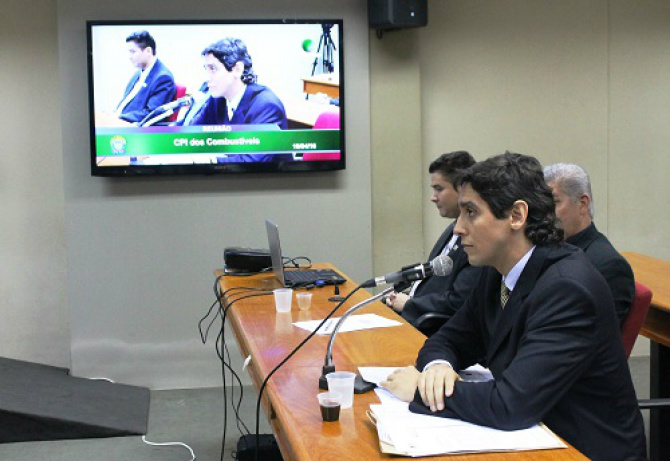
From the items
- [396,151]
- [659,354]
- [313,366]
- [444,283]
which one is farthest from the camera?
[396,151]

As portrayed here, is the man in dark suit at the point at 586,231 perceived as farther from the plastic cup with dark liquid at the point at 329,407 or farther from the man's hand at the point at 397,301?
the plastic cup with dark liquid at the point at 329,407

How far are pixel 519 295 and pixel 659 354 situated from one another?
6.72 ft

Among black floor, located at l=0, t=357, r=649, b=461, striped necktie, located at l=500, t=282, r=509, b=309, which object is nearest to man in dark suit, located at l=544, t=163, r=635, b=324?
striped necktie, located at l=500, t=282, r=509, b=309

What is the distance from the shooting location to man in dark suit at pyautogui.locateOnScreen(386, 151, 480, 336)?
160 inches

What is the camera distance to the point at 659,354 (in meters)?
4.22

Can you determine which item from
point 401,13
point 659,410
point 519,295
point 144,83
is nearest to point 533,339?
point 519,295

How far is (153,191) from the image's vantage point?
5.72 m

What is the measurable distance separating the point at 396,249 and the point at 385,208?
27 centimetres

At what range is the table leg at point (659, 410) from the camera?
4.00 m

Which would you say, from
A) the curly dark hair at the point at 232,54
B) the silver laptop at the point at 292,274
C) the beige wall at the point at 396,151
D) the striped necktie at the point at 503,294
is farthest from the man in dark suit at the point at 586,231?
the curly dark hair at the point at 232,54

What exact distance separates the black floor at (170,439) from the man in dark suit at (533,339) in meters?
2.39

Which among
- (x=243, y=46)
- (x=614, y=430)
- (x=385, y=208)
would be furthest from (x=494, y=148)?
(x=614, y=430)

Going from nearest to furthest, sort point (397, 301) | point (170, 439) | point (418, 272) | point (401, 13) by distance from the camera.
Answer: point (418, 272) → point (397, 301) → point (170, 439) → point (401, 13)

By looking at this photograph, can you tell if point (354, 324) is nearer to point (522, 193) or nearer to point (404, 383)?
point (404, 383)
